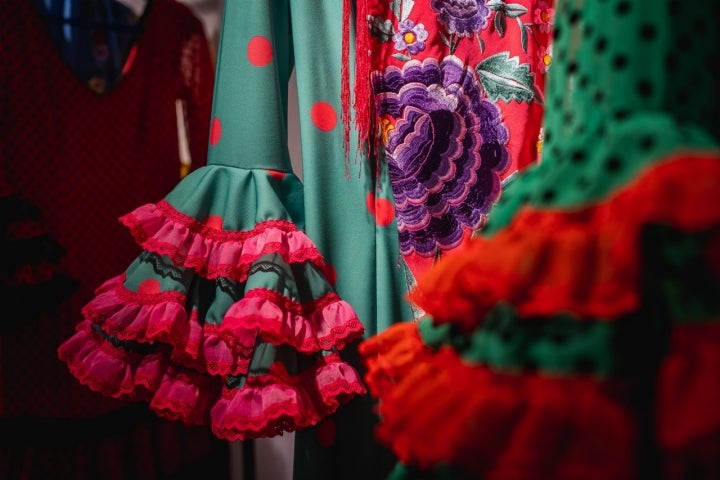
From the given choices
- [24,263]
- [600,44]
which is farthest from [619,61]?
[24,263]

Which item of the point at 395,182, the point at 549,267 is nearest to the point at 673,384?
the point at 549,267

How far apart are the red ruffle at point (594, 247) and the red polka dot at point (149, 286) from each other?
0.38m

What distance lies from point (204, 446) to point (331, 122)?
0.65 m

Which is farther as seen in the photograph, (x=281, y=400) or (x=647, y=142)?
(x=281, y=400)

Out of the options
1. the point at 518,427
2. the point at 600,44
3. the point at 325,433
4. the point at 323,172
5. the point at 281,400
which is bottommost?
the point at 325,433

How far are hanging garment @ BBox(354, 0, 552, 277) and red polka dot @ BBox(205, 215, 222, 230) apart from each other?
218 mm

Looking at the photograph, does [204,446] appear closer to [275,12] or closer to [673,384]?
[275,12]

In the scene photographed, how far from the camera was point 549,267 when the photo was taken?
0.30m

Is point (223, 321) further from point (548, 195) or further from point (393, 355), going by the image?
point (548, 195)

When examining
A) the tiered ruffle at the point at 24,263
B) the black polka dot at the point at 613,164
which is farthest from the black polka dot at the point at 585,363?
the tiered ruffle at the point at 24,263

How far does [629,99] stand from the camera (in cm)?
34

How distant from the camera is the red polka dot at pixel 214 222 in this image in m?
0.61

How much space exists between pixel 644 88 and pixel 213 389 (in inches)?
20.2

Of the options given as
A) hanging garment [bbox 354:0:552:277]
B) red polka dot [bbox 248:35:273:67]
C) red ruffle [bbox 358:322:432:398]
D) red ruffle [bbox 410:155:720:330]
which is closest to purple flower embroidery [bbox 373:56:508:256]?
hanging garment [bbox 354:0:552:277]
